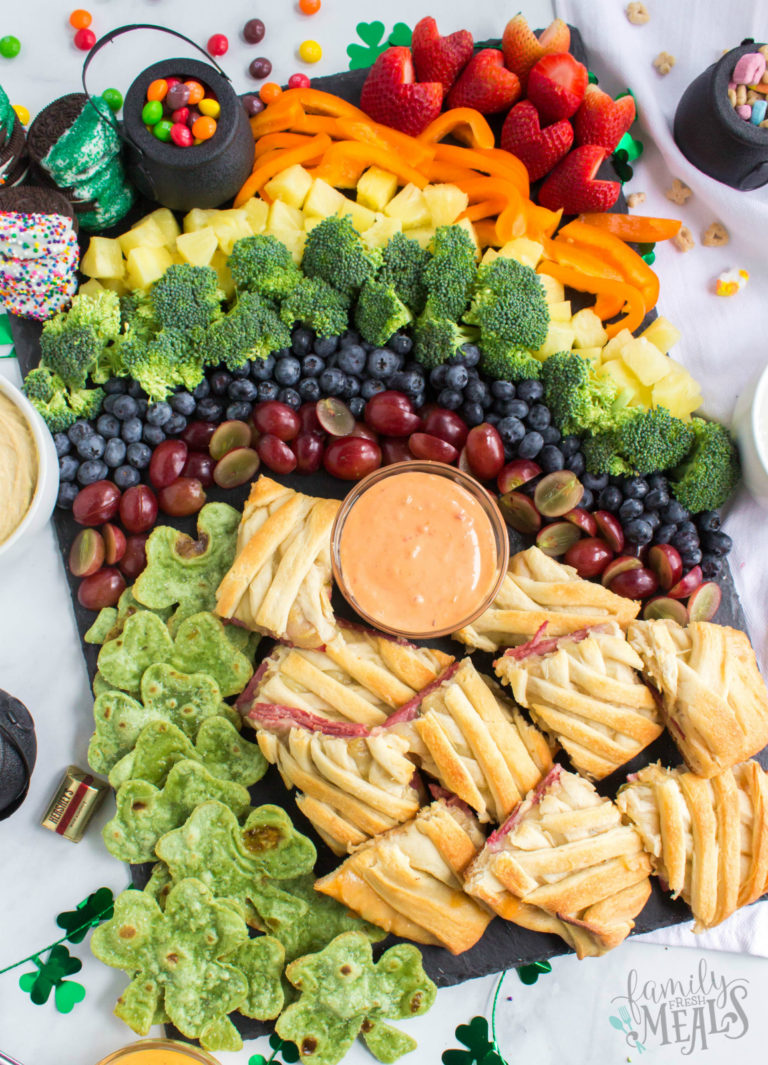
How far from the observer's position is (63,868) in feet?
10.2

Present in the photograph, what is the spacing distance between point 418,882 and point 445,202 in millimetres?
2297

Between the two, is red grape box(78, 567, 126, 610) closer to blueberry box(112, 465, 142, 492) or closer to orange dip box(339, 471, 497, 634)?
blueberry box(112, 465, 142, 492)

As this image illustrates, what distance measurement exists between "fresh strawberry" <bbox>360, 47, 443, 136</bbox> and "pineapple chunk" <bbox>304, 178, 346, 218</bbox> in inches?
13.6

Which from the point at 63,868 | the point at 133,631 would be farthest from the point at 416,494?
the point at 63,868

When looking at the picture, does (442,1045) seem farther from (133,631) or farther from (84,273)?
(84,273)

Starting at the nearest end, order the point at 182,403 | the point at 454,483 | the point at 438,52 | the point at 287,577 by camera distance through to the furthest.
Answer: the point at 287,577, the point at 454,483, the point at 182,403, the point at 438,52

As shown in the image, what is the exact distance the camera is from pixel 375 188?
127 inches

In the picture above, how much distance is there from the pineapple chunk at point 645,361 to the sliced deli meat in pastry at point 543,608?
730mm

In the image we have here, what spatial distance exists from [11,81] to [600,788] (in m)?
3.44

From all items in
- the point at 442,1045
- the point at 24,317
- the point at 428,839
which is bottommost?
the point at 442,1045

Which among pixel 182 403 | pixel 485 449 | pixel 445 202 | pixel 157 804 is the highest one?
pixel 445 202

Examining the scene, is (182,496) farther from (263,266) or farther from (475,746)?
(475,746)

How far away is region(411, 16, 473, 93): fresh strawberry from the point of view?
3.21m

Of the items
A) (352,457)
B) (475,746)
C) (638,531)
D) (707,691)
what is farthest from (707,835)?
(352,457)
